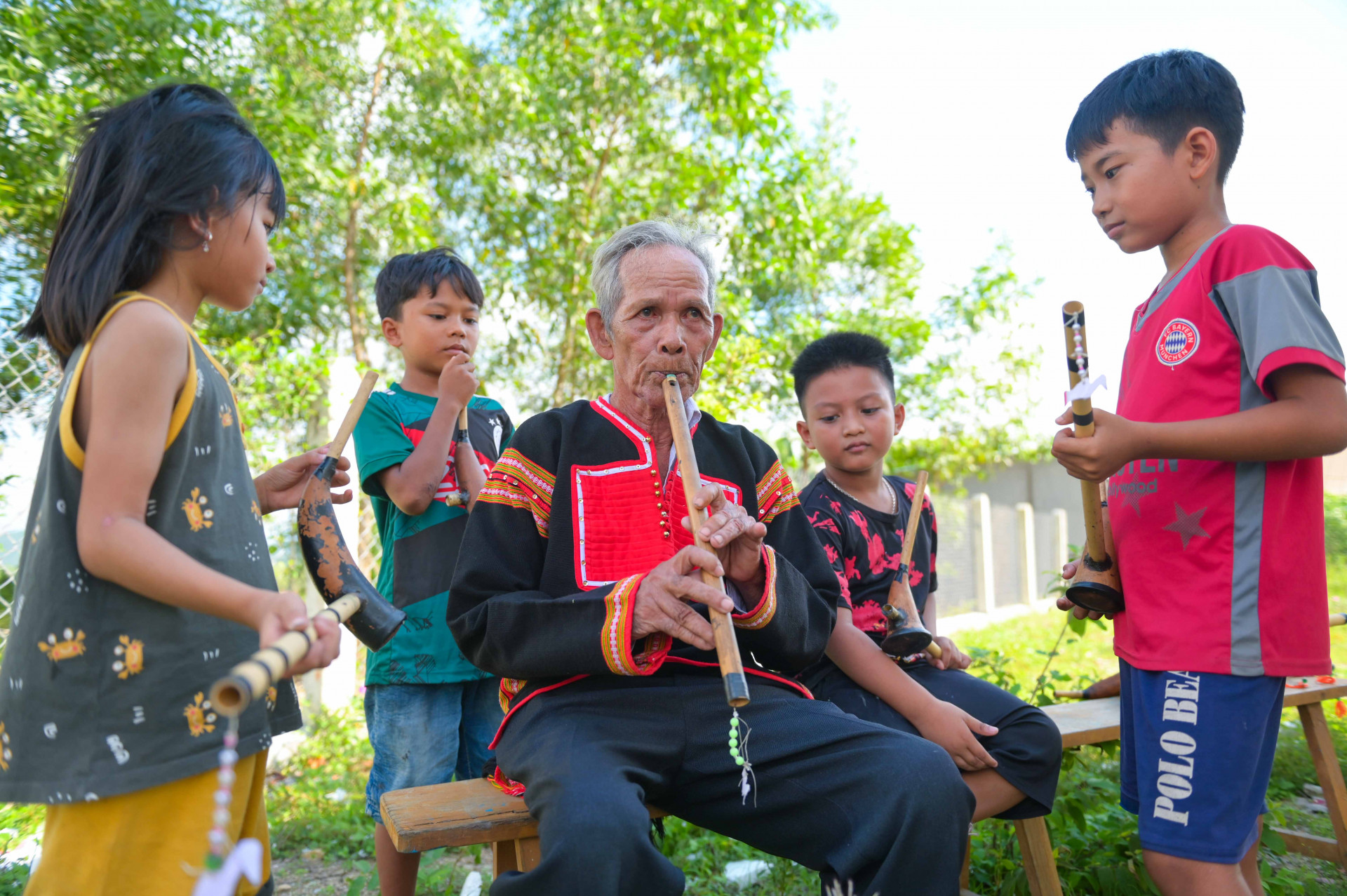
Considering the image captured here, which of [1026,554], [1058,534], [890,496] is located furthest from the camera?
[1058,534]

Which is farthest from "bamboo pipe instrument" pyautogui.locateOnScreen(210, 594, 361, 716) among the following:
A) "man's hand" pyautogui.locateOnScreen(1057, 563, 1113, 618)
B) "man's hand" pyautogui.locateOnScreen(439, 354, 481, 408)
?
"man's hand" pyautogui.locateOnScreen(1057, 563, 1113, 618)

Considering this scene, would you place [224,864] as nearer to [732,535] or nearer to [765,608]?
[732,535]

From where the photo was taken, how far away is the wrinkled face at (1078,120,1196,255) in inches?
79.4

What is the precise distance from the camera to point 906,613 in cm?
248

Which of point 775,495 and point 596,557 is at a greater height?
point 775,495

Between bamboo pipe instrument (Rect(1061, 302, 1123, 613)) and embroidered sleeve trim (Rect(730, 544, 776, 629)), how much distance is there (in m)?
0.71

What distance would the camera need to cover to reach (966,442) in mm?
10586

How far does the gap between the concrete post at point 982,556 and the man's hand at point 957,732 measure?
9928 millimetres

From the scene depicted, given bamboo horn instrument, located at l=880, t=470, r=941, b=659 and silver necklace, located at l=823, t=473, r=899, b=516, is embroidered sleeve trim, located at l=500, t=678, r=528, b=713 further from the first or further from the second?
silver necklace, located at l=823, t=473, r=899, b=516

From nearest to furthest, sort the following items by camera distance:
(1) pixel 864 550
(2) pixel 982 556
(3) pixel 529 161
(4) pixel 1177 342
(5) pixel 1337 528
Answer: (4) pixel 1177 342
(1) pixel 864 550
(3) pixel 529 161
(2) pixel 982 556
(5) pixel 1337 528

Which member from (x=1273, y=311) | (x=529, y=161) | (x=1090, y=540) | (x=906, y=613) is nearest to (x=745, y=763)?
(x=906, y=613)

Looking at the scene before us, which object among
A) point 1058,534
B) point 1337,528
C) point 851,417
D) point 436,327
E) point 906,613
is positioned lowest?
point 1058,534

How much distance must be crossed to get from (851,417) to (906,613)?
0.74m

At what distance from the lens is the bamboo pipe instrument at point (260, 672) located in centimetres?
97
